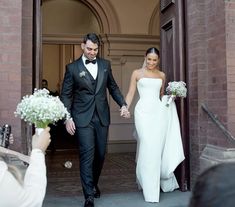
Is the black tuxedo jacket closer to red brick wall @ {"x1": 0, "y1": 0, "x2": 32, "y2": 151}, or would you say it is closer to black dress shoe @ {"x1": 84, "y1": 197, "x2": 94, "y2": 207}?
red brick wall @ {"x1": 0, "y1": 0, "x2": 32, "y2": 151}

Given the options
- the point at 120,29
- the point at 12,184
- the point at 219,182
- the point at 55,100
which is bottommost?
the point at 12,184

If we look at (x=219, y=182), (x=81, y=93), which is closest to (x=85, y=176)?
(x=81, y=93)

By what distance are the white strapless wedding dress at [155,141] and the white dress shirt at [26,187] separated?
3.04 metres

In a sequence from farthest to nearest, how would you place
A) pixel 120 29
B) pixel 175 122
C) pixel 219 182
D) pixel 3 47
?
pixel 120 29, pixel 175 122, pixel 3 47, pixel 219 182

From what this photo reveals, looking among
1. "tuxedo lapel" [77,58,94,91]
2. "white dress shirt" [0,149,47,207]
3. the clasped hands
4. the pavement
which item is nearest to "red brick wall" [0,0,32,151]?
"tuxedo lapel" [77,58,94,91]

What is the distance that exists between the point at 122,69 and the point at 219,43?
233 inches

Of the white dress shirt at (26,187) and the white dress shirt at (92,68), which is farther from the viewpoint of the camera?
the white dress shirt at (92,68)

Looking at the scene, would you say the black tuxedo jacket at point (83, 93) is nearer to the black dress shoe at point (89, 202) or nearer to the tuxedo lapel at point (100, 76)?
the tuxedo lapel at point (100, 76)

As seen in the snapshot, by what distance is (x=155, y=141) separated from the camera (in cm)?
487

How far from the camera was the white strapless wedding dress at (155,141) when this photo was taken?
15.9 ft

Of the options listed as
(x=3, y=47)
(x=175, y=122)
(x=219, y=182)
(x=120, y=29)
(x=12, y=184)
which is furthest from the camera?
(x=120, y=29)

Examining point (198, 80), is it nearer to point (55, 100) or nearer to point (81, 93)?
point (81, 93)

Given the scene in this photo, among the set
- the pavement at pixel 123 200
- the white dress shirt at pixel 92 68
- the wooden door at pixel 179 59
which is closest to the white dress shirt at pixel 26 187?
the white dress shirt at pixel 92 68

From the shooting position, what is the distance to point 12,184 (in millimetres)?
1653
